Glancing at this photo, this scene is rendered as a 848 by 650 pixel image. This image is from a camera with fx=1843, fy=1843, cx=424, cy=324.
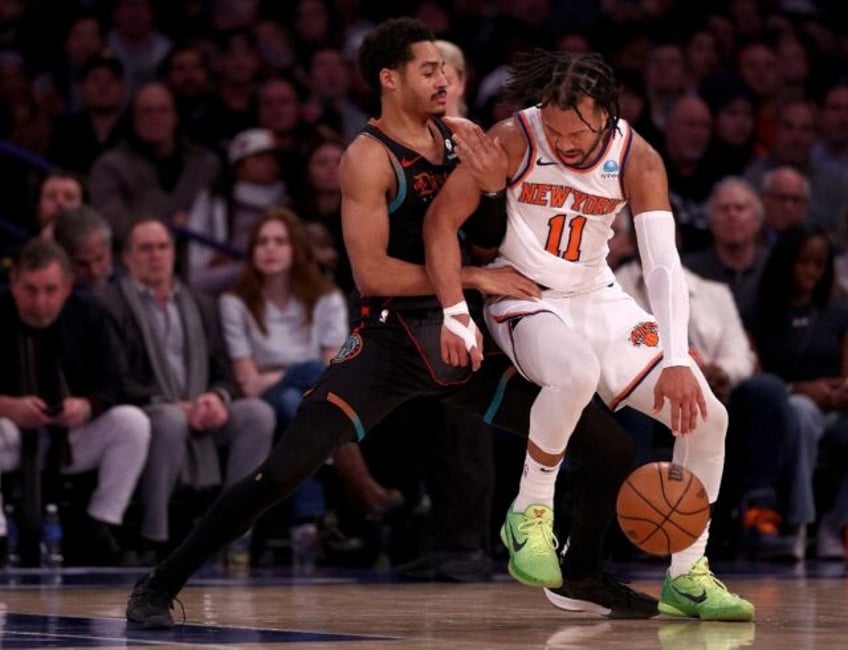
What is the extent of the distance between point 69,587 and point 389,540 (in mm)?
2549

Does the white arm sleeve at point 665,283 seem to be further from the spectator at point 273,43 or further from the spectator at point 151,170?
the spectator at point 273,43

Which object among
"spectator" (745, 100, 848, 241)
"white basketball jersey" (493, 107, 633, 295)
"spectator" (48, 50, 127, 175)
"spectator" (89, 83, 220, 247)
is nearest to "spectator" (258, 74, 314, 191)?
"spectator" (89, 83, 220, 247)

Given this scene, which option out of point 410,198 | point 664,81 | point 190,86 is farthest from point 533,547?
point 664,81

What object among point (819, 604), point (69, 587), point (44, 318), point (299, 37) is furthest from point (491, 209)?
point (299, 37)

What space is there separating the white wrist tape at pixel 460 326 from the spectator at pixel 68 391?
352cm

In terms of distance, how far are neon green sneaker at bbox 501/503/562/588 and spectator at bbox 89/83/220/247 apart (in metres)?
4.91

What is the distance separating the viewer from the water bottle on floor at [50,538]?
8547mm

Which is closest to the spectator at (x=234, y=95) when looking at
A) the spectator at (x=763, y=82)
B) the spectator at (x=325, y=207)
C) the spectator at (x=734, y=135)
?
the spectator at (x=325, y=207)

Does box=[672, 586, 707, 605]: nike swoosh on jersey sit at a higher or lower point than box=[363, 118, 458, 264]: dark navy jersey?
lower

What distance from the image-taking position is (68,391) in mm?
8797

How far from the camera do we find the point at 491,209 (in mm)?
5586

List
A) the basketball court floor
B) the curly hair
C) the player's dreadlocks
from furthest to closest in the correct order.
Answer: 1. the curly hair
2. the player's dreadlocks
3. the basketball court floor

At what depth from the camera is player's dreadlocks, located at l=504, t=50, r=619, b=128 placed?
17.9ft

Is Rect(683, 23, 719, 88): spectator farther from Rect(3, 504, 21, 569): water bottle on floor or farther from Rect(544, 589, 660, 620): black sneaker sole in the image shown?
Rect(544, 589, 660, 620): black sneaker sole
